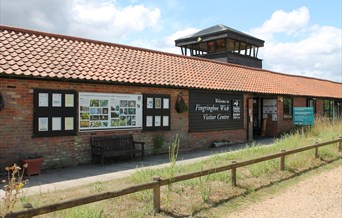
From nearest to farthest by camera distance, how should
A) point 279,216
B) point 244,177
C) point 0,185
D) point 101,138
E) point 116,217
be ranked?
1. point 116,217
2. point 279,216
3. point 0,185
4. point 244,177
5. point 101,138

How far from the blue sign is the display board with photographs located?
29.7 ft

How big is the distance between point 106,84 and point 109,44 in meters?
3.65

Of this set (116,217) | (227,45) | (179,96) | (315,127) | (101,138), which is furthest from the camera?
(227,45)

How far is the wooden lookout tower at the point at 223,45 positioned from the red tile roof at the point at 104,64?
254 inches

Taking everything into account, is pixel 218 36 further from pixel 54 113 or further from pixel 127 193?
pixel 127 193

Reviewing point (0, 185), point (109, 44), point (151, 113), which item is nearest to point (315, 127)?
point (151, 113)

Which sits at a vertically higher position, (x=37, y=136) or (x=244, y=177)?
(x=37, y=136)

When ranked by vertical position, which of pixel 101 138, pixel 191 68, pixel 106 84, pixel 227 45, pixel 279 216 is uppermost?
pixel 227 45

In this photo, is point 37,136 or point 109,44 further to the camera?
point 109,44

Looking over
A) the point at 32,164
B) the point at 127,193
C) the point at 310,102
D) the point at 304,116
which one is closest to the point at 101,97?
the point at 32,164

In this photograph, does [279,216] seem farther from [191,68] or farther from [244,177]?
[191,68]

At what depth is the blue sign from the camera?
16.7 meters

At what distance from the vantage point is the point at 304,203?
6.50m

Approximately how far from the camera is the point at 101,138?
10680 millimetres
